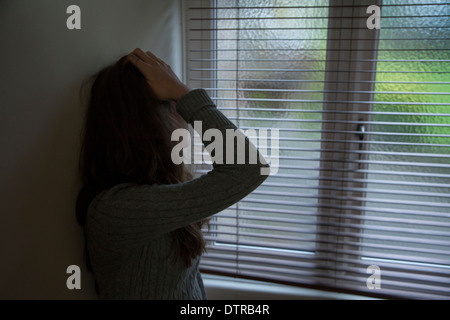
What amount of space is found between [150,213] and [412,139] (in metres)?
0.96

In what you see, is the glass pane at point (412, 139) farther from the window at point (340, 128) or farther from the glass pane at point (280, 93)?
the glass pane at point (280, 93)

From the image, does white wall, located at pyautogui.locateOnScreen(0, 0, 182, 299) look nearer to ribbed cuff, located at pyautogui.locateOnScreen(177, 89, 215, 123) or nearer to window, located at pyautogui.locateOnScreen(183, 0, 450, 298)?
ribbed cuff, located at pyautogui.locateOnScreen(177, 89, 215, 123)

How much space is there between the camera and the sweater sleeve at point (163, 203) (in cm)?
73

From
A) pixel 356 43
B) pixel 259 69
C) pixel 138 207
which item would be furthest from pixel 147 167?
pixel 356 43

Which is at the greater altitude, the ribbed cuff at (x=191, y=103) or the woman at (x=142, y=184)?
the ribbed cuff at (x=191, y=103)

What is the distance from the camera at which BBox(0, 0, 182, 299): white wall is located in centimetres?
62

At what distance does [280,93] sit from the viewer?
1324 mm

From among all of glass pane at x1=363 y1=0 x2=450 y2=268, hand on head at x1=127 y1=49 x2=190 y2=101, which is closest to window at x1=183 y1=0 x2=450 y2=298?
glass pane at x1=363 y1=0 x2=450 y2=268

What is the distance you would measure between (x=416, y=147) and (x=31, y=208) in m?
1.18

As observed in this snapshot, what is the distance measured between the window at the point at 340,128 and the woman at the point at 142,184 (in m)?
0.52

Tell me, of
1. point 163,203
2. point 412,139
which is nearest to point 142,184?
point 163,203

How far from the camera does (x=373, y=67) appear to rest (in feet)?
4.08

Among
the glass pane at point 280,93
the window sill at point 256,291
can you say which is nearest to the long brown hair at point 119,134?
the glass pane at point 280,93

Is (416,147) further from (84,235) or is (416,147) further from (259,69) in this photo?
(84,235)
